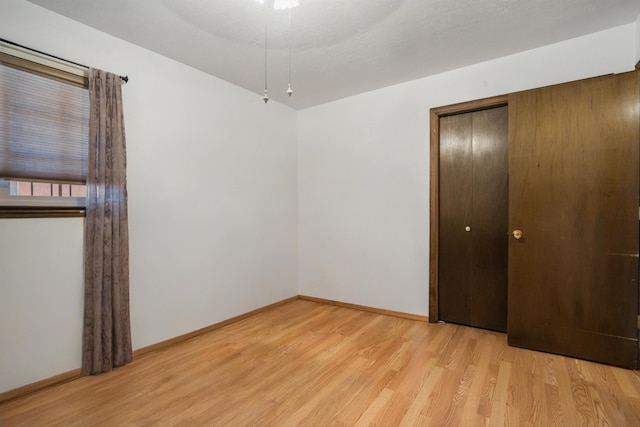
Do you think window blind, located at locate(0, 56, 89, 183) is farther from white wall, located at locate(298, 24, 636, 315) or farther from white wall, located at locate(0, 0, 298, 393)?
white wall, located at locate(298, 24, 636, 315)

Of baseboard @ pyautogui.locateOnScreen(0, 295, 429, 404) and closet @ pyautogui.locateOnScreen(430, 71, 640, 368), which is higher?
closet @ pyautogui.locateOnScreen(430, 71, 640, 368)

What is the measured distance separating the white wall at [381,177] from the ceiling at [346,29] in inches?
8.1

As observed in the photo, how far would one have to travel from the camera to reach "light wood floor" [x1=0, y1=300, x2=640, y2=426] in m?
1.71

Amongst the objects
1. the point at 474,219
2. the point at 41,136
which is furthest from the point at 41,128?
the point at 474,219

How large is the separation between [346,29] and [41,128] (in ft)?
7.47

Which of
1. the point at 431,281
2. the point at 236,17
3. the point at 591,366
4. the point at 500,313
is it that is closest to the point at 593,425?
the point at 591,366

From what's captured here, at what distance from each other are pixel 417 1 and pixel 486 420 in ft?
8.59

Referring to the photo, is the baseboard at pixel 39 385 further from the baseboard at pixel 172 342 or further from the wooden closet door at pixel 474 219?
the wooden closet door at pixel 474 219

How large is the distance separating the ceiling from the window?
1.54 ft

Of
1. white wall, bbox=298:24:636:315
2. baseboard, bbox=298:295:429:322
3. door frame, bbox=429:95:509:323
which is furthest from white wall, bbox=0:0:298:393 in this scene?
door frame, bbox=429:95:509:323

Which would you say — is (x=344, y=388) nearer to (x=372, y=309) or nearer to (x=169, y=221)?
(x=372, y=309)

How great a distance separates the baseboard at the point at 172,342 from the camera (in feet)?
6.27

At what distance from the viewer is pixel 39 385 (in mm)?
1975

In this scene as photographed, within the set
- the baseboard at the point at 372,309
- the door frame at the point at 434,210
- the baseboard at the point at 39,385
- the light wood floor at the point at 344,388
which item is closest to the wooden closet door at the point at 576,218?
the light wood floor at the point at 344,388
